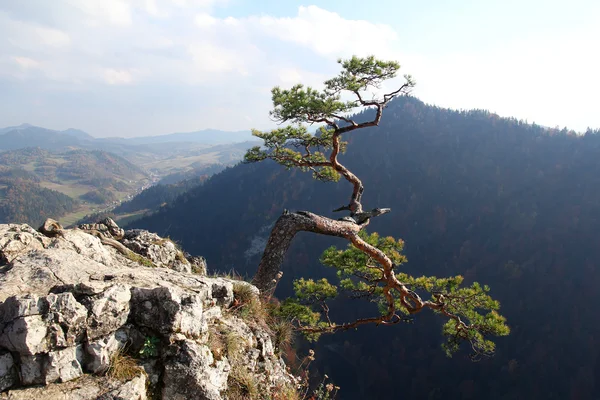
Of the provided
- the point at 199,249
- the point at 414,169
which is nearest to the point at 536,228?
the point at 414,169

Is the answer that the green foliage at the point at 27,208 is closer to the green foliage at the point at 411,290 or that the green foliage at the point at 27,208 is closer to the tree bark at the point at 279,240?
the green foliage at the point at 411,290

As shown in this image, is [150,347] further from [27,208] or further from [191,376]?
[27,208]

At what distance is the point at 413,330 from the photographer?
9556cm

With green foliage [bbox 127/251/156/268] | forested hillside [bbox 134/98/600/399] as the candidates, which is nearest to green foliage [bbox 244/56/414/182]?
green foliage [bbox 127/251/156/268]

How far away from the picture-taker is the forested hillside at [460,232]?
83.9 metres

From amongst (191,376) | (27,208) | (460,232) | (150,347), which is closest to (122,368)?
(150,347)

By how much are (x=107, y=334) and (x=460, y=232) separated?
12476cm

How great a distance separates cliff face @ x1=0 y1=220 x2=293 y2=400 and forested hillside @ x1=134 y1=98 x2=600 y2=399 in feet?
298

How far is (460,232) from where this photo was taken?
378 ft

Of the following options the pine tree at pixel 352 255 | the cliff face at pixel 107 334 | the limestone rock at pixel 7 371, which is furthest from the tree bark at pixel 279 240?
the limestone rock at pixel 7 371

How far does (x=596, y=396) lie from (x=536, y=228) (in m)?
46.4

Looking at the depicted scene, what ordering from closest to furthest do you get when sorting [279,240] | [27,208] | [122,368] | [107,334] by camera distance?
[122,368] < [107,334] < [279,240] < [27,208]

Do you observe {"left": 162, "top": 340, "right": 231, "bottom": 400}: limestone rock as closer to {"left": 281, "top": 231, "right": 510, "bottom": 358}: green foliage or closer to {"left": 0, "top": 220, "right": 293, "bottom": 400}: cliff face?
{"left": 0, "top": 220, "right": 293, "bottom": 400}: cliff face

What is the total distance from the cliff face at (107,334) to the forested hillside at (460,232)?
298 ft
